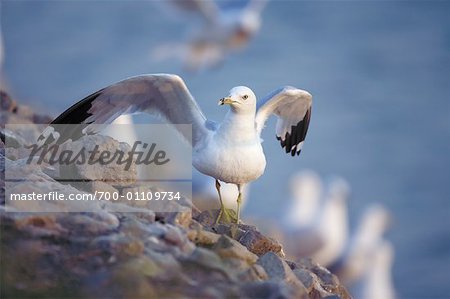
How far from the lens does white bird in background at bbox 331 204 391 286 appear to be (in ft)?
50.1

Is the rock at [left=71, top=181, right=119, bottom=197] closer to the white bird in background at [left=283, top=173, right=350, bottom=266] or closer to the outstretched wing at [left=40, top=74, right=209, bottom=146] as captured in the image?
the outstretched wing at [left=40, top=74, right=209, bottom=146]

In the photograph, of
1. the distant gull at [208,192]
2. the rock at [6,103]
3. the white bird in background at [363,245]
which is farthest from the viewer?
the white bird in background at [363,245]

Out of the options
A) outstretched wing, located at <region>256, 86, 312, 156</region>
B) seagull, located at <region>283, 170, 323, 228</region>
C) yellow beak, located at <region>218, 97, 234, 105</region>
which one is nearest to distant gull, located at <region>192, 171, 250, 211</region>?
outstretched wing, located at <region>256, 86, 312, 156</region>

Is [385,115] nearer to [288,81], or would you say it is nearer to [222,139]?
[288,81]

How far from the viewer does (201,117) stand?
670cm

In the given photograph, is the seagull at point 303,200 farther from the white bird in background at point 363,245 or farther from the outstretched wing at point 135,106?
the outstretched wing at point 135,106

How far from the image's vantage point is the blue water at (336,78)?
1748 centimetres

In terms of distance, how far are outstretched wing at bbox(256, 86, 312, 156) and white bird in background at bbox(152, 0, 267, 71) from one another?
1135 centimetres

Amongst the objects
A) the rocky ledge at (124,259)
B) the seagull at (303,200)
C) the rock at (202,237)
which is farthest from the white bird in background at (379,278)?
the rock at (202,237)

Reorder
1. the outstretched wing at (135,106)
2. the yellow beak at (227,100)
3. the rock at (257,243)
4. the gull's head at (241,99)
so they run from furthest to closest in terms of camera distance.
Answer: the outstretched wing at (135,106)
the gull's head at (241,99)
the yellow beak at (227,100)
the rock at (257,243)

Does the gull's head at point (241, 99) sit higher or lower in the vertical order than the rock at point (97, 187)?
higher

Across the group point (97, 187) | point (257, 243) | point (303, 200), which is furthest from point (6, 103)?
point (303, 200)

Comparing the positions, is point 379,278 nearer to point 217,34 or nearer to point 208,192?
point 208,192

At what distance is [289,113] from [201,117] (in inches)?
39.2
